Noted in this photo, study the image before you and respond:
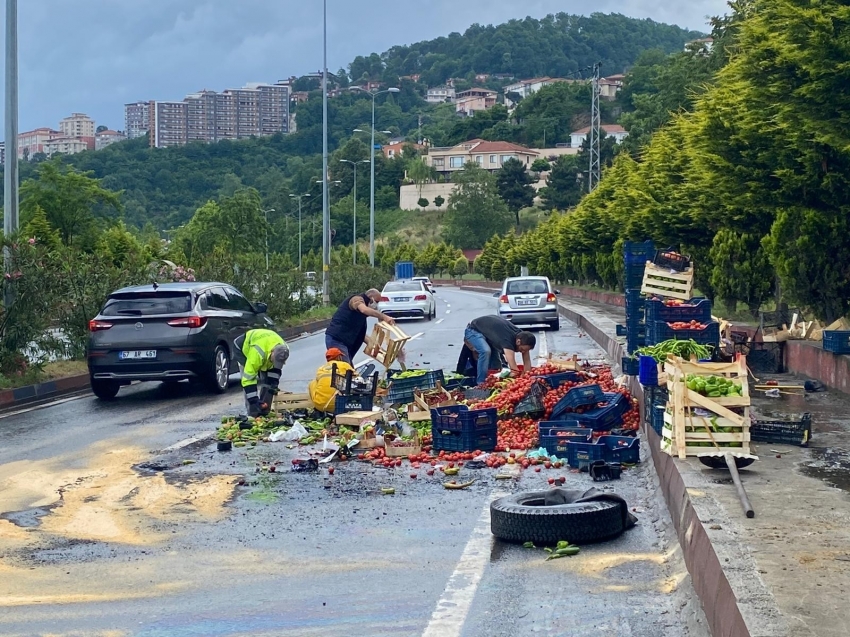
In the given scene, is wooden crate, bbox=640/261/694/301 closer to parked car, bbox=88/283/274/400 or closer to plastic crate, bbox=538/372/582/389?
plastic crate, bbox=538/372/582/389

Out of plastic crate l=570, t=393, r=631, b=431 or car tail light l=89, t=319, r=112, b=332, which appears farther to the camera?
car tail light l=89, t=319, r=112, b=332

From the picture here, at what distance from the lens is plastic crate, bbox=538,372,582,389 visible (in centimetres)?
1345

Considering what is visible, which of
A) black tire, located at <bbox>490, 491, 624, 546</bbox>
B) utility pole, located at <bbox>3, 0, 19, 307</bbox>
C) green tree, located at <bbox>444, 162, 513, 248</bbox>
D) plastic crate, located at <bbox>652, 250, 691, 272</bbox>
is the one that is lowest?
black tire, located at <bbox>490, 491, 624, 546</bbox>

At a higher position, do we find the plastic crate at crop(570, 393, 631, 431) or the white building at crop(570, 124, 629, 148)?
the white building at crop(570, 124, 629, 148)

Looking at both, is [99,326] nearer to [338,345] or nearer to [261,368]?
[338,345]

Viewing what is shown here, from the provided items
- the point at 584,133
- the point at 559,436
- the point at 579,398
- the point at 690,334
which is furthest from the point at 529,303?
the point at 584,133

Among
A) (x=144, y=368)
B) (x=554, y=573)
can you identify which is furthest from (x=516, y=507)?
(x=144, y=368)

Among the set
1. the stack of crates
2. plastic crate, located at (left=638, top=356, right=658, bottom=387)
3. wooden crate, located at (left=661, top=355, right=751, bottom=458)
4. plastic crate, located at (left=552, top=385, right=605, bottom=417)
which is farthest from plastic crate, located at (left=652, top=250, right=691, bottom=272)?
wooden crate, located at (left=661, top=355, right=751, bottom=458)

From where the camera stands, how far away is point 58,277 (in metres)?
18.8

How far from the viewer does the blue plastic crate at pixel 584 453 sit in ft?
34.3

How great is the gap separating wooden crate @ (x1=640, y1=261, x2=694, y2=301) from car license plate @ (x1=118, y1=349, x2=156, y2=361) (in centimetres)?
784

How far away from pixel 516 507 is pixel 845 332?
8079 mm

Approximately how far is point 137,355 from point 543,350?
11.2m

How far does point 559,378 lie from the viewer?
13.6m
